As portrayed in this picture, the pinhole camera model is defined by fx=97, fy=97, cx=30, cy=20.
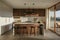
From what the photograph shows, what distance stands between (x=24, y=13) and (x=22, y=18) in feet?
2.41

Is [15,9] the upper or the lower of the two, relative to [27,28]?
upper

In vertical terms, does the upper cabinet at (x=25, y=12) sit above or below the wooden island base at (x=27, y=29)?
above

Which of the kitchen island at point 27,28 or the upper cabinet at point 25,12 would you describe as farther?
the upper cabinet at point 25,12

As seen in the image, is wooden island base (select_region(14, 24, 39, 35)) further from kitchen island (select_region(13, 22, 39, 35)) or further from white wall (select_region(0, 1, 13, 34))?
white wall (select_region(0, 1, 13, 34))

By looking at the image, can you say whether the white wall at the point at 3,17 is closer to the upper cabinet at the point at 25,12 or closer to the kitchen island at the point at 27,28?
the kitchen island at the point at 27,28

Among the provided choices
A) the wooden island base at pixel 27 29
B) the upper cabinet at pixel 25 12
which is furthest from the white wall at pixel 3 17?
the upper cabinet at pixel 25 12

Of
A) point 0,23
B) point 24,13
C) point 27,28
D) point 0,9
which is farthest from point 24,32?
point 24,13

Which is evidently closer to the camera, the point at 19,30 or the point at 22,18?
the point at 19,30

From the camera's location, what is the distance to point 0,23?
7410 millimetres

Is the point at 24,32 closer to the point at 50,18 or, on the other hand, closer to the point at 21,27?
the point at 21,27

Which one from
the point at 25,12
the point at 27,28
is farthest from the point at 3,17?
the point at 25,12

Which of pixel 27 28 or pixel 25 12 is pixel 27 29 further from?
pixel 25 12

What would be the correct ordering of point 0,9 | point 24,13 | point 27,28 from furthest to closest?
point 24,13
point 27,28
point 0,9

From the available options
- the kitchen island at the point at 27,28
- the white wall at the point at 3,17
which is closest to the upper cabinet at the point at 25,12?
the white wall at the point at 3,17
